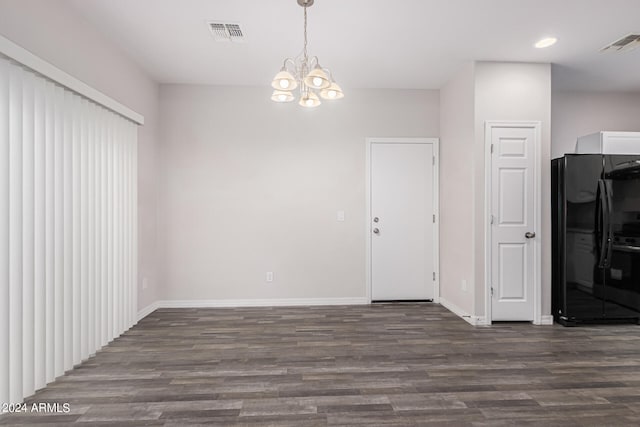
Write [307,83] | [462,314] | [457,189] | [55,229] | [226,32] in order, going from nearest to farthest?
[307,83] < [55,229] < [226,32] < [462,314] < [457,189]

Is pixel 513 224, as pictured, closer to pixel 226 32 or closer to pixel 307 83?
pixel 307 83

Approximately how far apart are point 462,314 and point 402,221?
4.30 ft

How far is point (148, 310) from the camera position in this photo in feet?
13.8

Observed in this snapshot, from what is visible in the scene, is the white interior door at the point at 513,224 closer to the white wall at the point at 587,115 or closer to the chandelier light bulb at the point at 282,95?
the white wall at the point at 587,115

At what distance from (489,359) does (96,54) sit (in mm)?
4140

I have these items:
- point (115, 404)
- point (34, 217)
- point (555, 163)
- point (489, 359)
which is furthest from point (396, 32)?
point (115, 404)

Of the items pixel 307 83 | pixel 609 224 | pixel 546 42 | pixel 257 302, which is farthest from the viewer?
pixel 257 302

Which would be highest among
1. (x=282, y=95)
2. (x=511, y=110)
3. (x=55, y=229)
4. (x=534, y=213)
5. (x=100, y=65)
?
(x=100, y=65)

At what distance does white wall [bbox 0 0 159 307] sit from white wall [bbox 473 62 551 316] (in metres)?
3.57

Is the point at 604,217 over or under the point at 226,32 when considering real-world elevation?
under

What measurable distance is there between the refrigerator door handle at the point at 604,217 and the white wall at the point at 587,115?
1.29 meters

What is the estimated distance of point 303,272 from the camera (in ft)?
15.1

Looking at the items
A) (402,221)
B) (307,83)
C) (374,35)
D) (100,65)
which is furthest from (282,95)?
(402,221)

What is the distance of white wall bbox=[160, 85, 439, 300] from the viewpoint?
451cm
